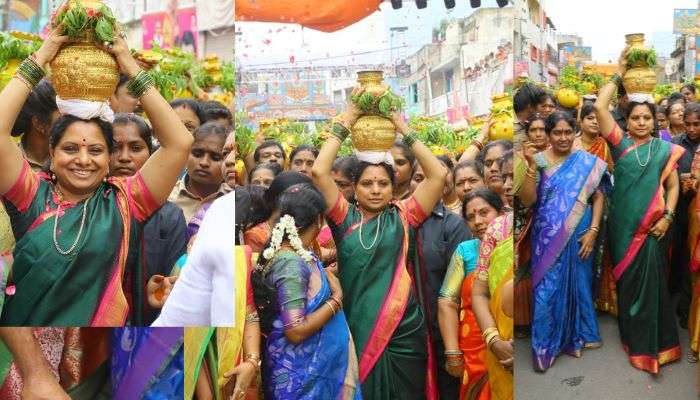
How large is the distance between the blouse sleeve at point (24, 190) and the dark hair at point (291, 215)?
2.53 ft

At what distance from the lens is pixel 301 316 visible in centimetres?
321

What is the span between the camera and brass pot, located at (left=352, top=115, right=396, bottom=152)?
10.8ft

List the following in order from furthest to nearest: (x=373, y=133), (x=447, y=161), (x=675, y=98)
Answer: (x=675, y=98), (x=447, y=161), (x=373, y=133)

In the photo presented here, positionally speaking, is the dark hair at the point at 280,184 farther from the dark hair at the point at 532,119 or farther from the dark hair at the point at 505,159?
the dark hair at the point at 532,119

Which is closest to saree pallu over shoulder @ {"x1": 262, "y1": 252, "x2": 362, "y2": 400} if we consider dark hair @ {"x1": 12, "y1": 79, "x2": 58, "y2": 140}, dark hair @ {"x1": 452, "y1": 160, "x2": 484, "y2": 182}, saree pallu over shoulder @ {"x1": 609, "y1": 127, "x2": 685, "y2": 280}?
dark hair @ {"x1": 452, "y1": 160, "x2": 484, "y2": 182}

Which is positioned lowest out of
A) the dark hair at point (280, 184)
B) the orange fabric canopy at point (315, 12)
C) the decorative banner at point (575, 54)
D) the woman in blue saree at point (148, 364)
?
the woman in blue saree at point (148, 364)

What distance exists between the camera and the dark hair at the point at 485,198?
346cm

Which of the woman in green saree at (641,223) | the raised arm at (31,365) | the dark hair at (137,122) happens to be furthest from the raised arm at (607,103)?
the raised arm at (31,365)

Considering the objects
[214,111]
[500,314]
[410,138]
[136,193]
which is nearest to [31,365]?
[136,193]

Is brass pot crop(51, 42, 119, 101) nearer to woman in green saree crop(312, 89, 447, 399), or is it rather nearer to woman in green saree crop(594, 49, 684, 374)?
woman in green saree crop(312, 89, 447, 399)

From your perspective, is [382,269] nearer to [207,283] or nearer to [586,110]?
[207,283]

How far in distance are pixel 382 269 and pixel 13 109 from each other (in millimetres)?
1330

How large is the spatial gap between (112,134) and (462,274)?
51.2 inches

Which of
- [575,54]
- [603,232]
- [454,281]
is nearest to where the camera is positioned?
[454,281]
